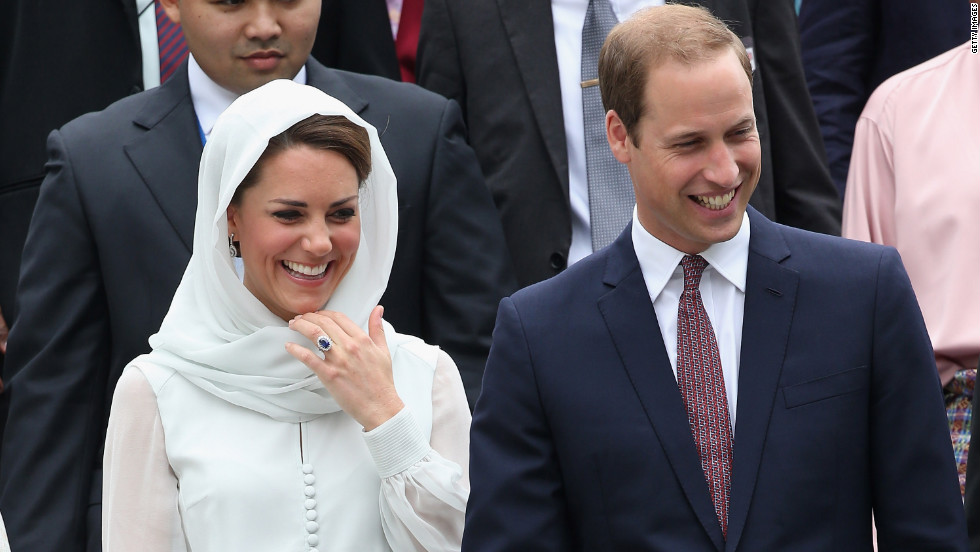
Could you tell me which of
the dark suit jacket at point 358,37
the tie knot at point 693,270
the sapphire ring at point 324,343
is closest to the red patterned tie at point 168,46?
the dark suit jacket at point 358,37


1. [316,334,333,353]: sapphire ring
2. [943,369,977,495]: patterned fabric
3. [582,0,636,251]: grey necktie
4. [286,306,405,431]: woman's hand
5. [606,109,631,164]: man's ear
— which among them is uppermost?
[606,109,631,164]: man's ear

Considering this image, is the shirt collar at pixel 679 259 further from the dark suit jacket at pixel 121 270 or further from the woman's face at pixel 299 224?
the dark suit jacket at pixel 121 270

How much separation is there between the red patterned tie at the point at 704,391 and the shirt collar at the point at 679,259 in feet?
0.14

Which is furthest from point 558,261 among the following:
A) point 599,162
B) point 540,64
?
point 540,64

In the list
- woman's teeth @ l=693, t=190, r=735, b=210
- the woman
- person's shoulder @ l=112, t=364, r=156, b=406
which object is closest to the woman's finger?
the woman

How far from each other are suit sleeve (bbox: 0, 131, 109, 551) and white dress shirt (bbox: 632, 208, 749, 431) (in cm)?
164

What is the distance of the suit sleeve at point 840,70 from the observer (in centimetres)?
569

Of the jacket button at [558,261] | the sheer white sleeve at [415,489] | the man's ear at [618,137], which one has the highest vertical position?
the man's ear at [618,137]

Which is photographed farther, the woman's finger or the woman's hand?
the woman's finger

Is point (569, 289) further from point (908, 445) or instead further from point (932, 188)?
point (932, 188)

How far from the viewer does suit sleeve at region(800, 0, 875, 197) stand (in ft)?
18.7

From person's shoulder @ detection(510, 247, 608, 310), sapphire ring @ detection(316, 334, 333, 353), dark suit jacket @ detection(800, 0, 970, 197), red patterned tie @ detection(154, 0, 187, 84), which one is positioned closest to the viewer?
person's shoulder @ detection(510, 247, 608, 310)

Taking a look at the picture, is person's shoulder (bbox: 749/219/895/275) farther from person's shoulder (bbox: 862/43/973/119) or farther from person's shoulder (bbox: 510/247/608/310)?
person's shoulder (bbox: 862/43/973/119)

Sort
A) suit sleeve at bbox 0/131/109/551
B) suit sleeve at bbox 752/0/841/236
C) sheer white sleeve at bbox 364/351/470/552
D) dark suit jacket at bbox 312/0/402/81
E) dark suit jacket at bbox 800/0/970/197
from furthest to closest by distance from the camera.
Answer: dark suit jacket at bbox 800/0/970/197
dark suit jacket at bbox 312/0/402/81
suit sleeve at bbox 752/0/841/236
suit sleeve at bbox 0/131/109/551
sheer white sleeve at bbox 364/351/470/552
